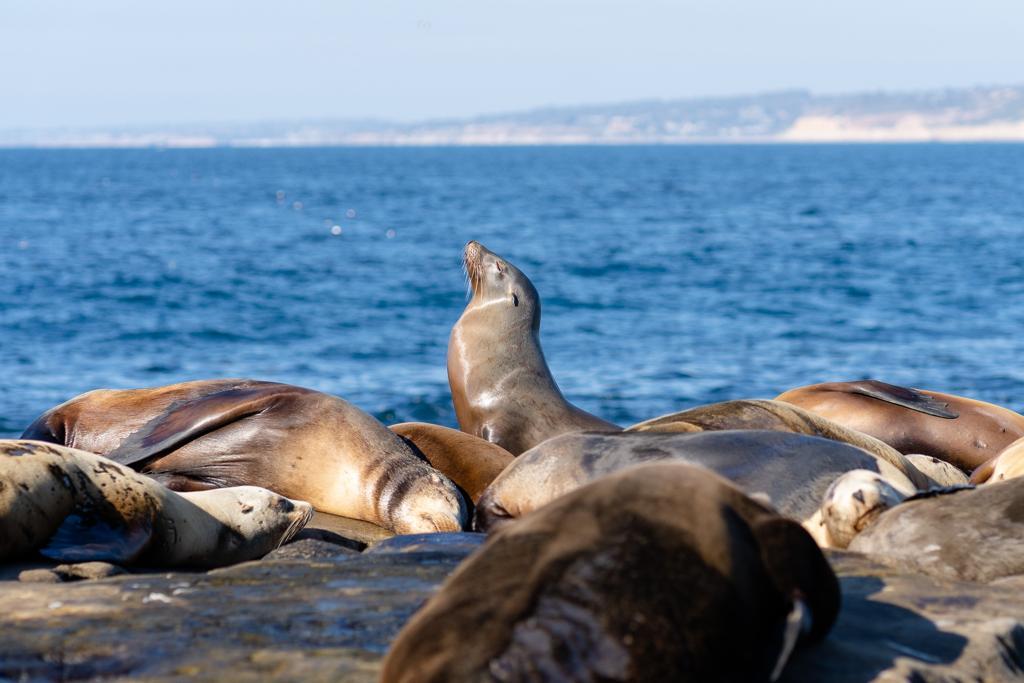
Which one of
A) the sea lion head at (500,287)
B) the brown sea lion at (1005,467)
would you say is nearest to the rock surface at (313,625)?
the brown sea lion at (1005,467)

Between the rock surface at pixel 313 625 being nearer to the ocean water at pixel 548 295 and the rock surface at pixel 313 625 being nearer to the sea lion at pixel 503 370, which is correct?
the sea lion at pixel 503 370

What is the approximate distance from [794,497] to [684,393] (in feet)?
30.9

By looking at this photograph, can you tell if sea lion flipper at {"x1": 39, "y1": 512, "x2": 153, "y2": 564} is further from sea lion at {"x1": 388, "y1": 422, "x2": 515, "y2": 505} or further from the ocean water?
the ocean water

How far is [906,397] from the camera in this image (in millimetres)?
8727

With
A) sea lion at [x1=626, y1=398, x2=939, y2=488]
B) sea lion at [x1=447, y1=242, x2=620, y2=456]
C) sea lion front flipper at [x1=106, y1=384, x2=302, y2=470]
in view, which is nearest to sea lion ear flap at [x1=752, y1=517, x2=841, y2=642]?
sea lion at [x1=626, y1=398, x2=939, y2=488]

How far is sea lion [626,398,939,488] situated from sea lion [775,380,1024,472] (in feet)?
4.81

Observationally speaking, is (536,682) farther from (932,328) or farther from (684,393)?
(932,328)

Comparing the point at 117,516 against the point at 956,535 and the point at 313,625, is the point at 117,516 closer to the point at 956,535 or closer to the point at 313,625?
the point at 313,625

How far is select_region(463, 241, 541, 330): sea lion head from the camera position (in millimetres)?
9055

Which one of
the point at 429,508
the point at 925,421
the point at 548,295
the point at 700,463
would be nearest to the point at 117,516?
the point at 429,508

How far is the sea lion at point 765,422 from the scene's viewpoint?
653cm

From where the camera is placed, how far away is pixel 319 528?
5.79 m

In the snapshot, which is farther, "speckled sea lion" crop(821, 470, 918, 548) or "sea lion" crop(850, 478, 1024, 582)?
"speckled sea lion" crop(821, 470, 918, 548)

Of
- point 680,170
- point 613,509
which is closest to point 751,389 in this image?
point 613,509
